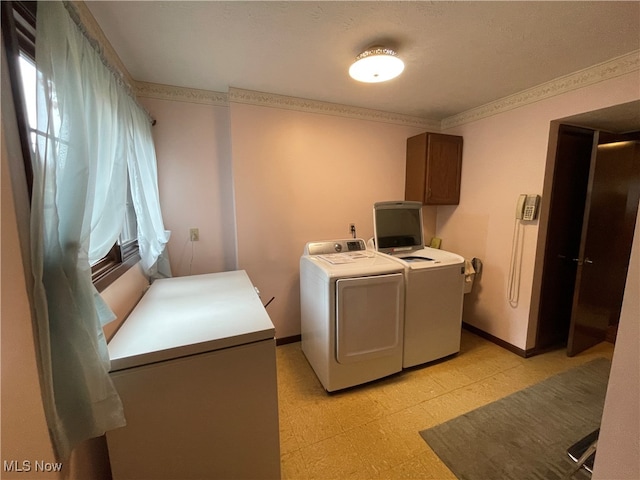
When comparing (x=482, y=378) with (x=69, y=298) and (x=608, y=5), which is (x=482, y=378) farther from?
(x=69, y=298)

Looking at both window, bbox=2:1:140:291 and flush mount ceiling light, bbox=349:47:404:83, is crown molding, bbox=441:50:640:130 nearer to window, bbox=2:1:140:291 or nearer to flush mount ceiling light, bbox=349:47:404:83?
flush mount ceiling light, bbox=349:47:404:83

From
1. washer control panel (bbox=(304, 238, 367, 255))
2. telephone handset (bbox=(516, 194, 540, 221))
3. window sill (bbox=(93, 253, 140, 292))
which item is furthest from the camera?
washer control panel (bbox=(304, 238, 367, 255))

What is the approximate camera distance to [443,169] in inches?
109

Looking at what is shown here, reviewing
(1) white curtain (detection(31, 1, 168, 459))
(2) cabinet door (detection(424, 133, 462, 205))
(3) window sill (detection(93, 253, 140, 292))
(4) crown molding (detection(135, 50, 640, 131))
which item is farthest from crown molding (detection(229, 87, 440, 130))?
(3) window sill (detection(93, 253, 140, 292))

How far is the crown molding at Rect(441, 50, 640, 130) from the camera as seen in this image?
5.49 feet

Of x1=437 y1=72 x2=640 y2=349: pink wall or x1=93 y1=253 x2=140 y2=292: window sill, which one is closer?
x1=93 y1=253 x2=140 y2=292: window sill

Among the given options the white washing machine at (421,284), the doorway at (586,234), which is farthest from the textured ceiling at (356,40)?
the white washing machine at (421,284)

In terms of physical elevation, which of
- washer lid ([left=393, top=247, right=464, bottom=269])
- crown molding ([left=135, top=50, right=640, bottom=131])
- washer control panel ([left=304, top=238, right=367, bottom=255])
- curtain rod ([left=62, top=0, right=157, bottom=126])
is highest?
crown molding ([left=135, top=50, right=640, bottom=131])

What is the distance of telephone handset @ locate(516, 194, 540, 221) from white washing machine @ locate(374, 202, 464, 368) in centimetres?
66

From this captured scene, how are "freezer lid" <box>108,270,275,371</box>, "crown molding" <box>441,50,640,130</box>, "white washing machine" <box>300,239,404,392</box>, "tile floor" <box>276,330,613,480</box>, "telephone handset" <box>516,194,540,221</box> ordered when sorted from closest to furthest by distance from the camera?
1. "freezer lid" <box>108,270,275,371</box>
2. "tile floor" <box>276,330,613,480</box>
3. "crown molding" <box>441,50,640,130</box>
4. "white washing machine" <box>300,239,404,392</box>
5. "telephone handset" <box>516,194,540,221</box>

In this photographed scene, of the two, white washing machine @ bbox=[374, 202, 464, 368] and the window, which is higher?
the window

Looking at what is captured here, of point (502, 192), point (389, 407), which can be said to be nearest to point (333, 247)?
point (389, 407)

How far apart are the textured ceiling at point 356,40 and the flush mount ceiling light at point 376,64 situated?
0.19 ft

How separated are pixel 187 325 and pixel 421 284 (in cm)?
166
